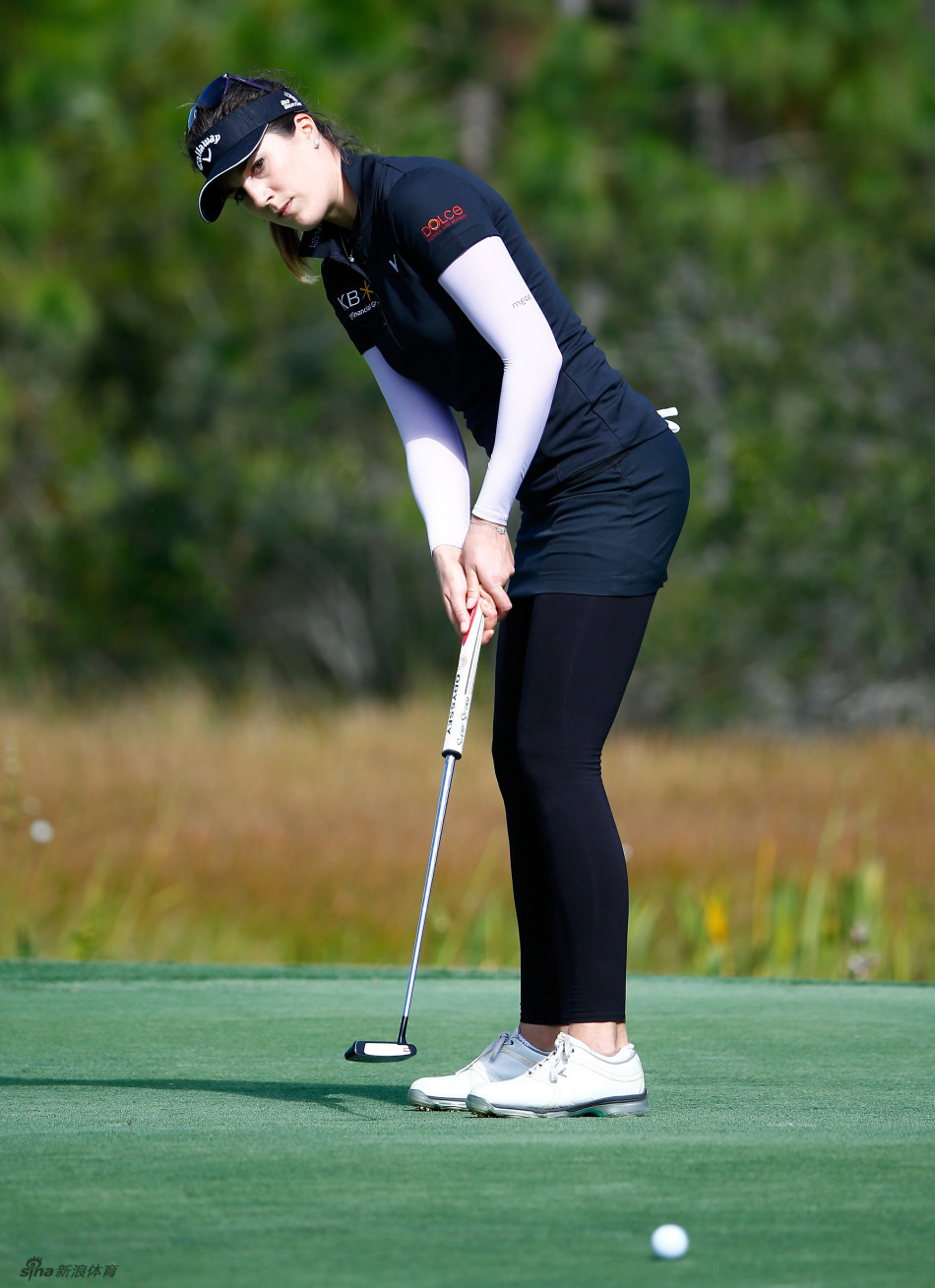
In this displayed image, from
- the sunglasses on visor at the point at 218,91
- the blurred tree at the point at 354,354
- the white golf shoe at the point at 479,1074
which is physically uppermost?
the blurred tree at the point at 354,354

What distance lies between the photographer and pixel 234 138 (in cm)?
279

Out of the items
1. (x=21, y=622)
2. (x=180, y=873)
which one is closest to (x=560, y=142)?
(x=21, y=622)

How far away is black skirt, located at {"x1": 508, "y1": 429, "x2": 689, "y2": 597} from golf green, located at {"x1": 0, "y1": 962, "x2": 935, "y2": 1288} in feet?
2.64

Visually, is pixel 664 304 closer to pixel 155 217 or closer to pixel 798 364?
pixel 798 364

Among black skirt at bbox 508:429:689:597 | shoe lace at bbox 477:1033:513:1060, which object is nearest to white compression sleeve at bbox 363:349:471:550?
black skirt at bbox 508:429:689:597

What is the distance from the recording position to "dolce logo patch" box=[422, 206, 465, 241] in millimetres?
2719

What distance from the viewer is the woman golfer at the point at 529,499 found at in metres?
2.76

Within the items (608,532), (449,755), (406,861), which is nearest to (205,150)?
(608,532)

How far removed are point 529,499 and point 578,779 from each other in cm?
45

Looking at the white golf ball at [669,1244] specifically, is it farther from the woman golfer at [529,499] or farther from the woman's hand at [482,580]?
the woman's hand at [482,580]

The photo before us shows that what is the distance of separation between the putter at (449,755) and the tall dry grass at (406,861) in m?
3.01

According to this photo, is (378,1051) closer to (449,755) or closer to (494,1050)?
(494,1050)

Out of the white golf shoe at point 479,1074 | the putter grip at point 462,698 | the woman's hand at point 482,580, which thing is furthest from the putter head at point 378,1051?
the woman's hand at point 482,580

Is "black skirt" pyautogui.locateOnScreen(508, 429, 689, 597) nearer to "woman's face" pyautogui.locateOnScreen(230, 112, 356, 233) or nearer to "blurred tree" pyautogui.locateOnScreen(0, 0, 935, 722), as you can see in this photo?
"woman's face" pyautogui.locateOnScreen(230, 112, 356, 233)
